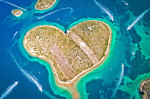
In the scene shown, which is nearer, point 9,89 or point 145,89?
point 145,89

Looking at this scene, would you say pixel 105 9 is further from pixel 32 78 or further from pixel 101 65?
pixel 32 78

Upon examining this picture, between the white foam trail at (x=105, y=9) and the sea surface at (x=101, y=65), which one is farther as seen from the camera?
the white foam trail at (x=105, y=9)

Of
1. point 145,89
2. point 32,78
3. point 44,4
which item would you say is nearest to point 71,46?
point 32,78

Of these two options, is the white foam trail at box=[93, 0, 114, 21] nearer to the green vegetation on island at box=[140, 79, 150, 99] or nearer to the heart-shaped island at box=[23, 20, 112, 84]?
the heart-shaped island at box=[23, 20, 112, 84]

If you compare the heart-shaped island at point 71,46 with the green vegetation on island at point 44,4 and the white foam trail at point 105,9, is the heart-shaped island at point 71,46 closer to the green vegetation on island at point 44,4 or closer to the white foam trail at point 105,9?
the white foam trail at point 105,9

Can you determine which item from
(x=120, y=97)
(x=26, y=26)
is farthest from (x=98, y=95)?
A: (x=26, y=26)

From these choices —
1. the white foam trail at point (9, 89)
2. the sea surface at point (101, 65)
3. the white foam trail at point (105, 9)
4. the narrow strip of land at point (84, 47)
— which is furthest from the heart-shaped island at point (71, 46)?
the white foam trail at point (9, 89)
